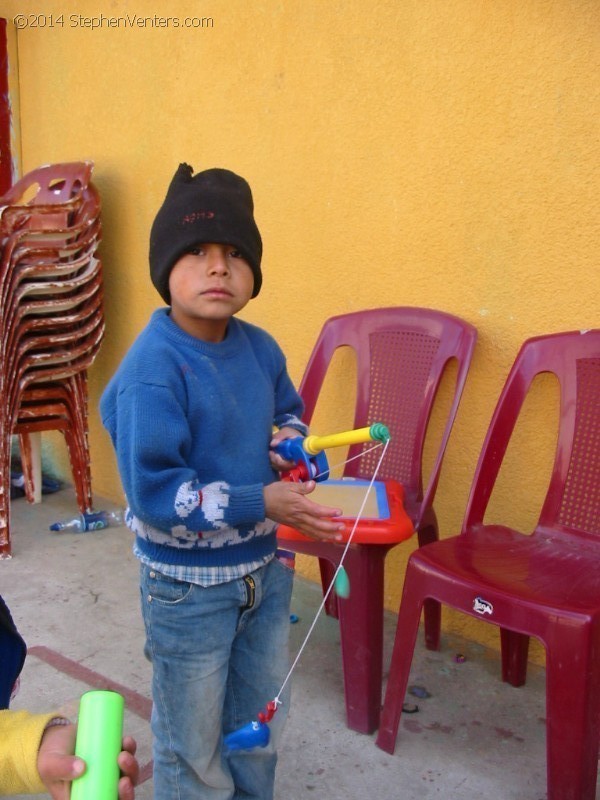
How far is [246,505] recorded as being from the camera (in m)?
1.65

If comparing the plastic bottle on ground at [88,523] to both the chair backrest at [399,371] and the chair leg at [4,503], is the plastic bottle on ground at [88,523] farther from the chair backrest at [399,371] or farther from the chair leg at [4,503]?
the chair backrest at [399,371]

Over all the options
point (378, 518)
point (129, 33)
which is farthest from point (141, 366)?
point (129, 33)

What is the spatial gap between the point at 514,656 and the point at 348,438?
135cm

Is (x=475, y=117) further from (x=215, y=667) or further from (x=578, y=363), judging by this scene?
(x=215, y=667)

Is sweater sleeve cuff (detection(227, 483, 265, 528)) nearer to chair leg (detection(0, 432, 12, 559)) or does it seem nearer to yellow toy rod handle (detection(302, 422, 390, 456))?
yellow toy rod handle (detection(302, 422, 390, 456))

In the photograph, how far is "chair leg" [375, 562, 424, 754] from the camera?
2266 millimetres

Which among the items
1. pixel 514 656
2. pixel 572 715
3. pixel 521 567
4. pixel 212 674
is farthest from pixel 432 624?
pixel 212 674

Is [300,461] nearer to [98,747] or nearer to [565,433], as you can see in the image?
[98,747]

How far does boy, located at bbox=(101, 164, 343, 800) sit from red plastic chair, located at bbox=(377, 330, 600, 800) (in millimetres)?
512

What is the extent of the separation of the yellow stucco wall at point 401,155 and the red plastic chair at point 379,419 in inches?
5.9

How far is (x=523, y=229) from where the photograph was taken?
2773mm

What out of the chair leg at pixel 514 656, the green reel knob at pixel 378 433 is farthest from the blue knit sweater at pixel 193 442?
the chair leg at pixel 514 656

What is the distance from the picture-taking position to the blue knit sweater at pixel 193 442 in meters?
1.61

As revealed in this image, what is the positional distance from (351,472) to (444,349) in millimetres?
548
